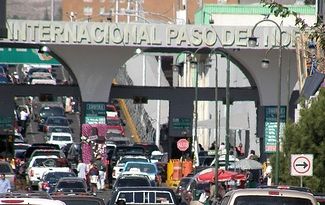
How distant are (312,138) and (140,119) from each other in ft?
186

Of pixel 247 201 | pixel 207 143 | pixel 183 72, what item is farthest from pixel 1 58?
pixel 247 201

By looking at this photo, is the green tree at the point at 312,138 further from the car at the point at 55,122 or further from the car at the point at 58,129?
the car at the point at 55,122

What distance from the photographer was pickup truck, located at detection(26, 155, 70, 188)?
56.2 m

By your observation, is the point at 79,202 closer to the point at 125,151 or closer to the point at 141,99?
the point at 125,151

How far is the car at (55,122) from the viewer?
91.8 m

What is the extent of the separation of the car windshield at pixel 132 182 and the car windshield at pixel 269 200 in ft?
77.5

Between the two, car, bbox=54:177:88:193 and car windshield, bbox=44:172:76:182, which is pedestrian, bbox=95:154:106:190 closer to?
car windshield, bbox=44:172:76:182

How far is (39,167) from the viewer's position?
5753 centimetres

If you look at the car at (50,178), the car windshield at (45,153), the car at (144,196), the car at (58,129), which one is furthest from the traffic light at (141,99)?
the car at (144,196)

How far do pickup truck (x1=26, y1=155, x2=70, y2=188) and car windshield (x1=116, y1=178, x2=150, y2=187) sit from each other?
8.96 metres

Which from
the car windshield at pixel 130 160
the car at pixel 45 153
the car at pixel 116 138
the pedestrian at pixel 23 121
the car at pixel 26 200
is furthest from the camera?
the pedestrian at pixel 23 121

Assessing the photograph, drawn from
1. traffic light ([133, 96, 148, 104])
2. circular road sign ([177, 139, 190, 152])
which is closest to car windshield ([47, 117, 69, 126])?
traffic light ([133, 96, 148, 104])

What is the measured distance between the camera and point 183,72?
10469 centimetres

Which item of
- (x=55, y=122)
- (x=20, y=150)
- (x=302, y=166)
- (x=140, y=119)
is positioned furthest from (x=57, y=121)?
(x=302, y=166)
